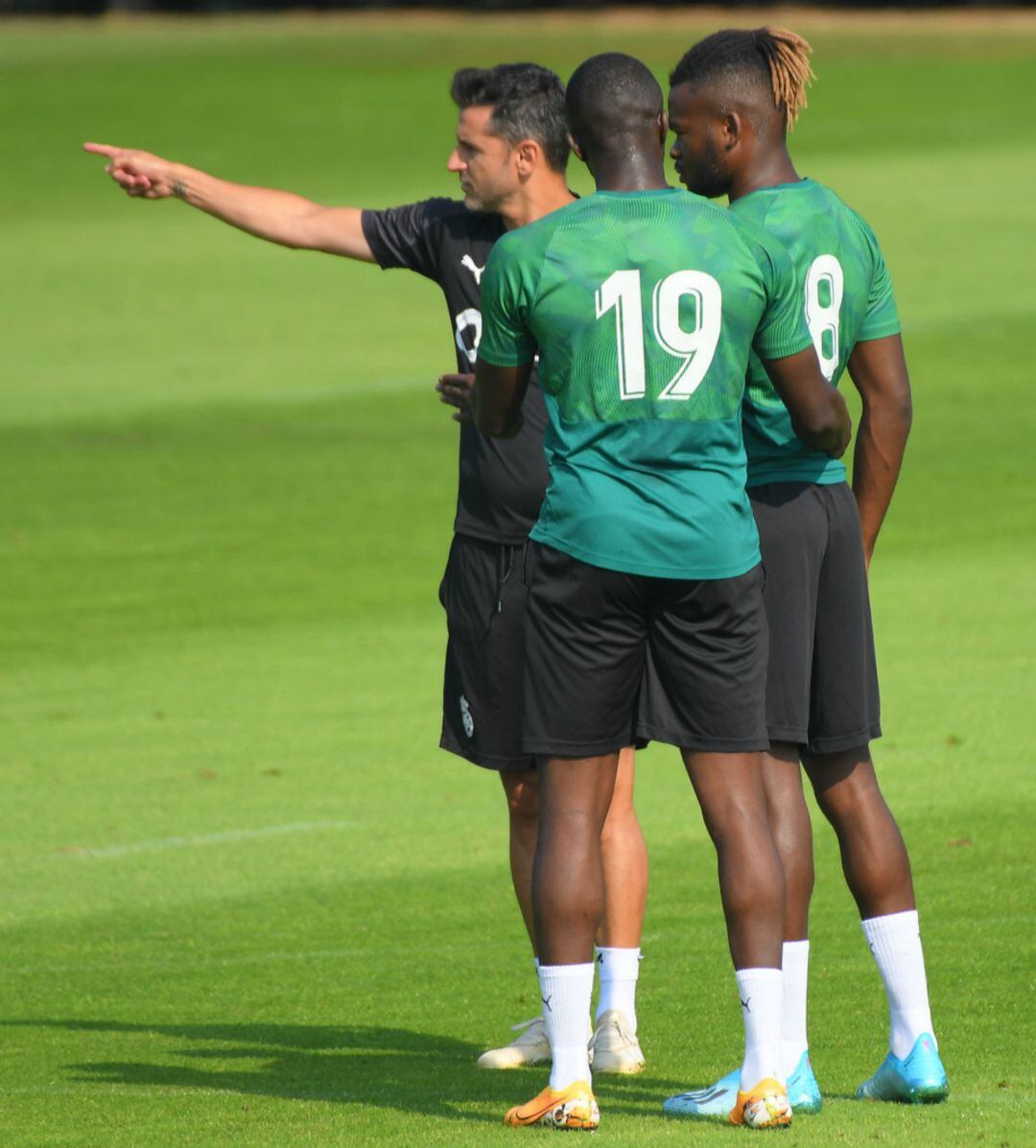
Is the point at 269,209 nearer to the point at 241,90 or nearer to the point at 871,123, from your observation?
the point at 871,123

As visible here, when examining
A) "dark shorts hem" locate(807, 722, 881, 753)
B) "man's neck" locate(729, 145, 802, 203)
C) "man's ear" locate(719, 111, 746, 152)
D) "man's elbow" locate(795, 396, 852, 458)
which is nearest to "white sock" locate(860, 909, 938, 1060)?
"dark shorts hem" locate(807, 722, 881, 753)

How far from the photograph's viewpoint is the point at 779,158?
527 centimetres

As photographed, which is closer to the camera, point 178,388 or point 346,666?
point 346,666

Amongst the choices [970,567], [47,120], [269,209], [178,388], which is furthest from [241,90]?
[269,209]

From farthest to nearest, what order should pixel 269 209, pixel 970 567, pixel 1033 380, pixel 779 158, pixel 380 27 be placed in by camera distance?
pixel 380 27, pixel 1033 380, pixel 970 567, pixel 269 209, pixel 779 158

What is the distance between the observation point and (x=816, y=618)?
5.35 meters

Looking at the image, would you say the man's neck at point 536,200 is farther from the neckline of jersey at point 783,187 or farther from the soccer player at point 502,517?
the neckline of jersey at point 783,187

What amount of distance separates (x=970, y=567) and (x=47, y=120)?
31.3 m

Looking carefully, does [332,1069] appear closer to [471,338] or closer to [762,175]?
[471,338]

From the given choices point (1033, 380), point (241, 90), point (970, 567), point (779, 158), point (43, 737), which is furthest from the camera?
point (241, 90)

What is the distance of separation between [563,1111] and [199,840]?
13.4 feet

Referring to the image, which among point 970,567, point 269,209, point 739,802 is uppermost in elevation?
point 269,209

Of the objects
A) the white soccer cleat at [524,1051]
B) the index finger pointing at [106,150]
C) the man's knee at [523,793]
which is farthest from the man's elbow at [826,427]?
the index finger pointing at [106,150]

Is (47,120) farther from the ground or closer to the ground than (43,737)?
farther from the ground
